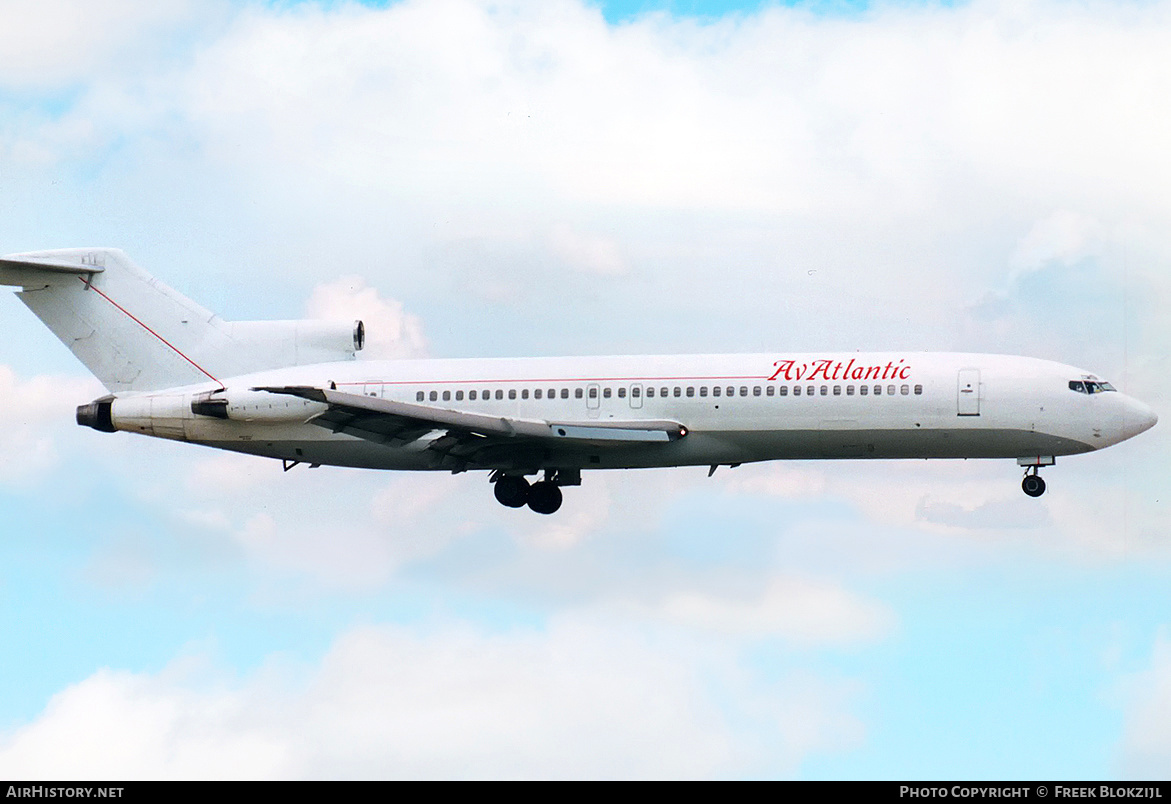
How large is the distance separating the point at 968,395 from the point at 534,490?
481 inches

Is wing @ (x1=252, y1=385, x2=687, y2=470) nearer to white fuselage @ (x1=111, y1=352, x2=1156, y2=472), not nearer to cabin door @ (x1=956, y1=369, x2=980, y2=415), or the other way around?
white fuselage @ (x1=111, y1=352, x2=1156, y2=472)

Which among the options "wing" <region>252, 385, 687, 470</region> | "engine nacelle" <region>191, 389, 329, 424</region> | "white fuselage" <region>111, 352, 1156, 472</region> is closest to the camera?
"white fuselage" <region>111, 352, 1156, 472</region>

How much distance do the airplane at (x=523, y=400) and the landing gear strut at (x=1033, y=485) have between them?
36 millimetres

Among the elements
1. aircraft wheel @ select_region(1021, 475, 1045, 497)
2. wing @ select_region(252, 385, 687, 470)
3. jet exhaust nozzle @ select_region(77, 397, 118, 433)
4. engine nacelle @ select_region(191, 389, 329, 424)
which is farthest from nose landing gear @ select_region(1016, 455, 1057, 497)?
jet exhaust nozzle @ select_region(77, 397, 118, 433)

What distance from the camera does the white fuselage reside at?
39.6 metres

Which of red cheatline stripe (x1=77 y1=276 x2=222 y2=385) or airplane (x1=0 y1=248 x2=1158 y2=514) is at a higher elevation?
red cheatline stripe (x1=77 y1=276 x2=222 y2=385)

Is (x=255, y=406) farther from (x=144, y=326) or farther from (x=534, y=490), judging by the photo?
(x=534, y=490)

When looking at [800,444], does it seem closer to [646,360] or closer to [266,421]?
[646,360]

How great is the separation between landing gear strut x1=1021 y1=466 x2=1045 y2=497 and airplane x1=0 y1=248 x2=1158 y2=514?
0.12 feet

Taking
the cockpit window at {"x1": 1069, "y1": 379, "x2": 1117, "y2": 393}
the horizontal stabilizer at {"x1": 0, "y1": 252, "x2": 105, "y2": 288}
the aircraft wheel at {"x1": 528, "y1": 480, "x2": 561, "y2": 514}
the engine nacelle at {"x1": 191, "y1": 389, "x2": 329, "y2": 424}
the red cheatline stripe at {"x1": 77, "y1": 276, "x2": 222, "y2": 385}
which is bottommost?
the aircraft wheel at {"x1": 528, "y1": 480, "x2": 561, "y2": 514}

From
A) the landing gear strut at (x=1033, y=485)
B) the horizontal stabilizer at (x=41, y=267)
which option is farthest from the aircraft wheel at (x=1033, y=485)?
the horizontal stabilizer at (x=41, y=267)

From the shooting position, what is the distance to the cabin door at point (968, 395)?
3947cm

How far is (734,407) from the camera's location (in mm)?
40500

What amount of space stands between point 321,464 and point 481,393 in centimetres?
561
